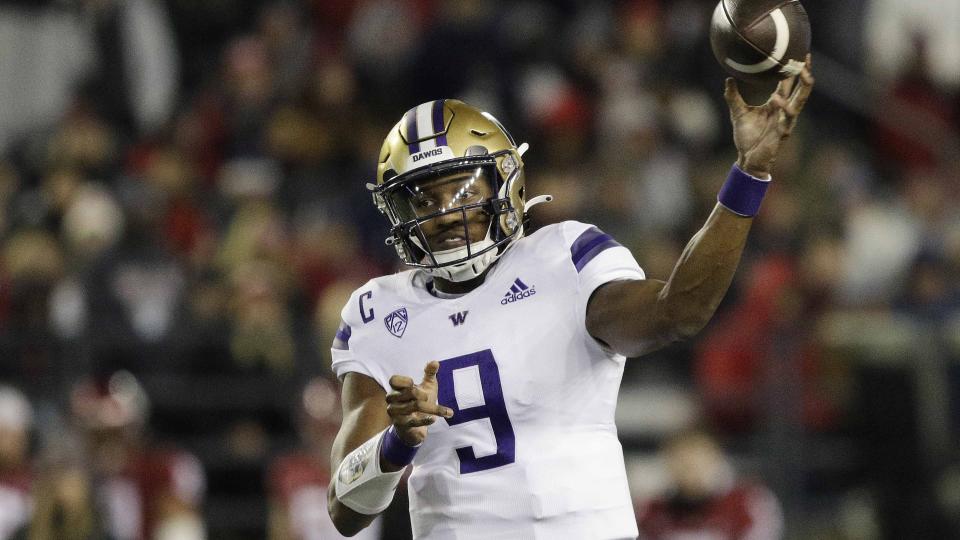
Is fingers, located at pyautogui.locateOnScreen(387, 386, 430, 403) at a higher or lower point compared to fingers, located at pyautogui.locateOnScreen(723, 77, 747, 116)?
lower

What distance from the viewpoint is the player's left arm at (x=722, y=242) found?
3141 millimetres

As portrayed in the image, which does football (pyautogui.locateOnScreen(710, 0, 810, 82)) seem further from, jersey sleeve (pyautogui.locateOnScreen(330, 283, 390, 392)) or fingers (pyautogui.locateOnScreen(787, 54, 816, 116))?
jersey sleeve (pyautogui.locateOnScreen(330, 283, 390, 392))

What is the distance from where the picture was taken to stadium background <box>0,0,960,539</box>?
8492mm

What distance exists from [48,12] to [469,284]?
29.9 feet

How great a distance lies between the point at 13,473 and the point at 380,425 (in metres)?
4.50

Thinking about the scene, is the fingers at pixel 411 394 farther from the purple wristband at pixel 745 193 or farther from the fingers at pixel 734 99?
the fingers at pixel 734 99

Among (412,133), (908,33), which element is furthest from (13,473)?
(908,33)

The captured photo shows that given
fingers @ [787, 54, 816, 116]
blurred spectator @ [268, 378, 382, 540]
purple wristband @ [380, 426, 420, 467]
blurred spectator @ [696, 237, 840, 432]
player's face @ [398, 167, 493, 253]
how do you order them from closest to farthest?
fingers @ [787, 54, 816, 116] < purple wristband @ [380, 426, 420, 467] < player's face @ [398, 167, 493, 253] < blurred spectator @ [268, 378, 382, 540] < blurred spectator @ [696, 237, 840, 432]

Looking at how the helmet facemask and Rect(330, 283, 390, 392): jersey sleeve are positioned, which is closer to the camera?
the helmet facemask

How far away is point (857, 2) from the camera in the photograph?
37.6 feet

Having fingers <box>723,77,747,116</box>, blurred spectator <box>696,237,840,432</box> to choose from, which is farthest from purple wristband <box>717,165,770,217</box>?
blurred spectator <box>696,237,840,432</box>

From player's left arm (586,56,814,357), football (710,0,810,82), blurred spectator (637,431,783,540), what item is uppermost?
football (710,0,810,82)

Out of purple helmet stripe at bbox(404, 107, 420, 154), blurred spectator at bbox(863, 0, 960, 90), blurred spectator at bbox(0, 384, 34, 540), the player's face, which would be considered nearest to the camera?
the player's face

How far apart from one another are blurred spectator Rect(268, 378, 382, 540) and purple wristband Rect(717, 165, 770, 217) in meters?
5.03
